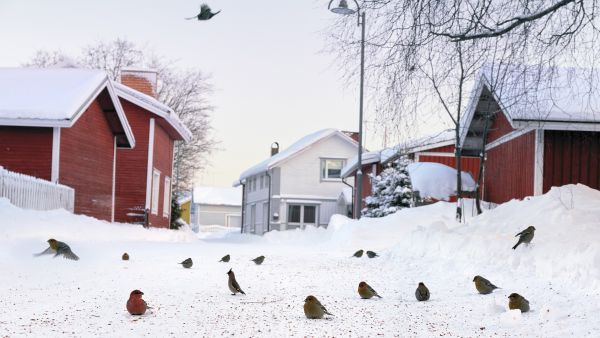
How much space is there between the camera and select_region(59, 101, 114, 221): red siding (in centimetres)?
1859

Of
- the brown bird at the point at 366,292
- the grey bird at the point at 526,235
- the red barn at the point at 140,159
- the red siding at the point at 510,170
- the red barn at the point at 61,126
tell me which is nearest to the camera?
the brown bird at the point at 366,292

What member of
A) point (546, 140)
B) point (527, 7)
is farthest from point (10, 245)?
point (546, 140)

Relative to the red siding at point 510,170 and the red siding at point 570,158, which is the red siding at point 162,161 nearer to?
the red siding at point 510,170

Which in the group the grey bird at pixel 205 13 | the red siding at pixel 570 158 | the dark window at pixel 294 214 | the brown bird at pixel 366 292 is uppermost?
the grey bird at pixel 205 13

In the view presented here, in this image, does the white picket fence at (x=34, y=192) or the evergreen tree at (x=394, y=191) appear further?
the evergreen tree at (x=394, y=191)

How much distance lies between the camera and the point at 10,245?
11.5 metres

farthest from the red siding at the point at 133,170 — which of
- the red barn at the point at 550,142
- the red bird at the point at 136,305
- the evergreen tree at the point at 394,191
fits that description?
the red bird at the point at 136,305

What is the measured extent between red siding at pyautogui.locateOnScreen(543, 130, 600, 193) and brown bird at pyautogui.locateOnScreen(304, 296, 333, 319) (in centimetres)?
1100

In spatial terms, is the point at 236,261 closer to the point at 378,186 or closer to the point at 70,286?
the point at 70,286

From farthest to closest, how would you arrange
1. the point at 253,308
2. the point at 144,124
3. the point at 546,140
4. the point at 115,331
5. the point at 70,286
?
the point at 144,124 → the point at 546,140 → the point at 70,286 → the point at 253,308 → the point at 115,331

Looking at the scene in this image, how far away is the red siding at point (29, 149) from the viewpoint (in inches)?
698

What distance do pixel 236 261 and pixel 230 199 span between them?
69.1 m

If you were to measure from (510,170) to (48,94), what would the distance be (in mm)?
12201

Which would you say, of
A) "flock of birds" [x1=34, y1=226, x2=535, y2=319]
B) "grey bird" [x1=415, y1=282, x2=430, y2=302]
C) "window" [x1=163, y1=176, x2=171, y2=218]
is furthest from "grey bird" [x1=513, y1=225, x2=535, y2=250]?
"window" [x1=163, y1=176, x2=171, y2=218]
